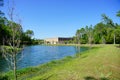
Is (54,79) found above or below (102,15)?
below

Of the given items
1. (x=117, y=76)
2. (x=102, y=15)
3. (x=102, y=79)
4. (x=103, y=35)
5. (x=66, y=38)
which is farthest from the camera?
(x=66, y=38)

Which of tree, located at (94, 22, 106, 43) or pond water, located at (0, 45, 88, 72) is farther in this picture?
tree, located at (94, 22, 106, 43)

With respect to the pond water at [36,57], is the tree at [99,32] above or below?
above

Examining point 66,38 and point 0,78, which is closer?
point 0,78

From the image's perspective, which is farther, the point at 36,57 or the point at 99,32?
the point at 99,32

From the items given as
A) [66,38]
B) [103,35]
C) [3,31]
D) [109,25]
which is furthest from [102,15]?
[66,38]

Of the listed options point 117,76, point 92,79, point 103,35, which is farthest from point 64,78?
point 103,35

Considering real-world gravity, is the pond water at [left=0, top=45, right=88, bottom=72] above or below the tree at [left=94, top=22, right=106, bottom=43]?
below

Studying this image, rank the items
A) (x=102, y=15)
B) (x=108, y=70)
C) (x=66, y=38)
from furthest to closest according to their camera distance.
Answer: (x=66, y=38) → (x=102, y=15) → (x=108, y=70)

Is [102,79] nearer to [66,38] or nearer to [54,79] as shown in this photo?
[54,79]

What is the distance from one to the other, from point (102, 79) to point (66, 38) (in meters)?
175

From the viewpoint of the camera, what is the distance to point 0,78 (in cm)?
1466

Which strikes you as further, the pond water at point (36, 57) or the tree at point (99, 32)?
the tree at point (99, 32)

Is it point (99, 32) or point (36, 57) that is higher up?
point (99, 32)
